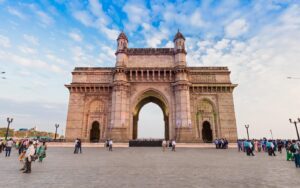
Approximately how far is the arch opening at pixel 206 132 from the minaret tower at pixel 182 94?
5341 mm

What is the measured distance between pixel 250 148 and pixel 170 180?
38.9 ft

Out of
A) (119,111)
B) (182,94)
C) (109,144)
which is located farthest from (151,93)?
(109,144)

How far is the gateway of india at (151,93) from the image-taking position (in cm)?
2950

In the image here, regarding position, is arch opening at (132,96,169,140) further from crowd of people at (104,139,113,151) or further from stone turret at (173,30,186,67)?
crowd of people at (104,139,113,151)

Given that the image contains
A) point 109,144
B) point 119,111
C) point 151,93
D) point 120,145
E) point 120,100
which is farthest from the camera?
point 151,93

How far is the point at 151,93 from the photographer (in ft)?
107

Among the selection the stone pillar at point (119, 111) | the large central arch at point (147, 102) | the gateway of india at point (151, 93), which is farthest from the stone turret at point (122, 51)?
the large central arch at point (147, 102)

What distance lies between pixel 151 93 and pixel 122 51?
865 centimetres

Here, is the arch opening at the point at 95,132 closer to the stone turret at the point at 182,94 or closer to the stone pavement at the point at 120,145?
the stone pavement at the point at 120,145

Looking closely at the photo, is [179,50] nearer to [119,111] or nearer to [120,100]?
[120,100]

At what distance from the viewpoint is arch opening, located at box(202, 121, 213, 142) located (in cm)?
3206

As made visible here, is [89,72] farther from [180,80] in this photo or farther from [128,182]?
[128,182]

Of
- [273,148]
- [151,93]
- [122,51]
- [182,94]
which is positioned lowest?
[273,148]

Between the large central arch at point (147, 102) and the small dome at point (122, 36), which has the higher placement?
the small dome at point (122, 36)
